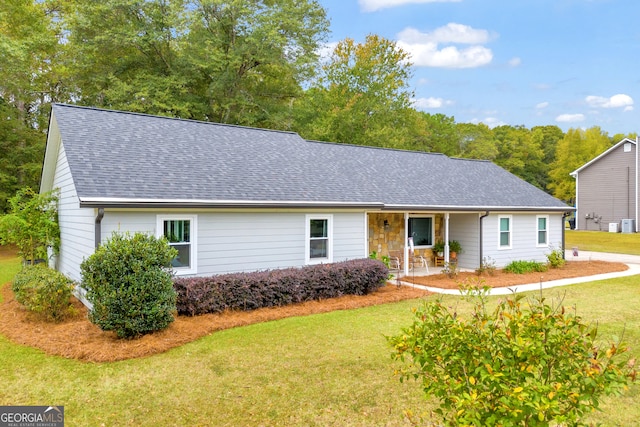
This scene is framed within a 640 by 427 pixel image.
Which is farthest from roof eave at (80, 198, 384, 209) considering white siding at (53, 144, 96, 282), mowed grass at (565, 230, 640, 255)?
mowed grass at (565, 230, 640, 255)

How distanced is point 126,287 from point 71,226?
4823mm

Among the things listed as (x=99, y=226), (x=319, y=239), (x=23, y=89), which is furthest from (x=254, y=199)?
(x=23, y=89)

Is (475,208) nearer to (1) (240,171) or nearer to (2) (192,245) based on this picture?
(1) (240,171)

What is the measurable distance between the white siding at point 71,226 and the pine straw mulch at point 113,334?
49.1 inches

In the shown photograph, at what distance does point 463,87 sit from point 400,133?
5.26m

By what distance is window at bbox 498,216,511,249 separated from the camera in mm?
16297

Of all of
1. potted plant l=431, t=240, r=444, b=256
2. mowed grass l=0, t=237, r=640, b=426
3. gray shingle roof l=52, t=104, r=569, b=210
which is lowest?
mowed grass l=0, t=237, r=640, b=426

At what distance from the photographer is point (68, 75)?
26375mm

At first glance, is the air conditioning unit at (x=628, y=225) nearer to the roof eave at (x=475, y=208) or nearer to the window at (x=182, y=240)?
the roof eave at (x=475, y=208)

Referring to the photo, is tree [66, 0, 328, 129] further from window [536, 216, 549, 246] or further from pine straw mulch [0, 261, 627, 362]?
pine straw mulch [0, 261, 627, 362]

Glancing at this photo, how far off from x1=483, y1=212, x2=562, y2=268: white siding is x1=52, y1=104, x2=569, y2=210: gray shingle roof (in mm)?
593

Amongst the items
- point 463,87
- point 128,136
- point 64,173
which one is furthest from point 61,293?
point 463,87

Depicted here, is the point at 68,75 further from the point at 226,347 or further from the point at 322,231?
the point at 226,347

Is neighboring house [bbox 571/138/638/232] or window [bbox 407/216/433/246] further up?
neighboring house [bbox 571/138/638/232]
